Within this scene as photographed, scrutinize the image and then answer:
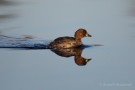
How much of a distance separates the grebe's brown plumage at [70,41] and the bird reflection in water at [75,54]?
0.47 feet

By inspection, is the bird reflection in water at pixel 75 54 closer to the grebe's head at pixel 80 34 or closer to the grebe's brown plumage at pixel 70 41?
the grebe's brown plumage at pixel 70 41

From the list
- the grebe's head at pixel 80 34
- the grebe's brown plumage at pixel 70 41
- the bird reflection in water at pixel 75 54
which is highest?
the grebe's head at pixel 80 34

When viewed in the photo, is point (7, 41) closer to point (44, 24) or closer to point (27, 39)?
point (27, 39)

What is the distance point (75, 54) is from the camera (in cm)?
1398

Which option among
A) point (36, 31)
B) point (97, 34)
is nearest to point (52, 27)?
point (36, 31)

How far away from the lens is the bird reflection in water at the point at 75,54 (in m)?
13.0

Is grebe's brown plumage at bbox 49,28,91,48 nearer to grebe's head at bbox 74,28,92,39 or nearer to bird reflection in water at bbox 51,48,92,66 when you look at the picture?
grebe's head at bbox 74,28,92,39

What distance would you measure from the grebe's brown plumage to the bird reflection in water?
144mm

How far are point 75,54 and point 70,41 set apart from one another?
72 centimetres

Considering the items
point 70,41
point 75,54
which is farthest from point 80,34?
point 75,54

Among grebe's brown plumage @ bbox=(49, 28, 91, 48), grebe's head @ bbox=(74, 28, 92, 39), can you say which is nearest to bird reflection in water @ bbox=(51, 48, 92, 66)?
grebe's brown plumage @ bbox=(49, 28, 91, 48)

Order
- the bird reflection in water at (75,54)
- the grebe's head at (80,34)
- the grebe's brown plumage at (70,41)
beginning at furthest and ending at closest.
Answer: the grebe's head at (80,34), the grebe's brown plumage at (70,41), the bird reflection in water at (75,54)

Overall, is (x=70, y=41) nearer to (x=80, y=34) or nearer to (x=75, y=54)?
(x=80, y=34)

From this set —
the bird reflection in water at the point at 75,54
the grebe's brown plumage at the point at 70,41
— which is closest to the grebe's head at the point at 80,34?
the grebe's brown plumage at the point at 70,41
